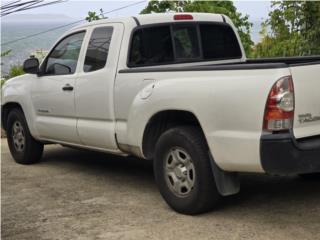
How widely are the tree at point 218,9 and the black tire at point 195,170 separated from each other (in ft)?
25.0

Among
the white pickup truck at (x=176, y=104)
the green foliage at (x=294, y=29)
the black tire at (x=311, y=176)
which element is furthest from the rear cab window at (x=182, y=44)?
the green foliage at (x=294, y=29)

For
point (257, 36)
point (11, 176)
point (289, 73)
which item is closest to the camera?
point (289, 73)

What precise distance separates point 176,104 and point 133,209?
42.7 inches

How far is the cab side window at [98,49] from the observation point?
20.5 feet

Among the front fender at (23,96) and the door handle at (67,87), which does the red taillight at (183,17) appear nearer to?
the door handle at (67,87)

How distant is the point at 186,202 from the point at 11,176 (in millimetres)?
2870

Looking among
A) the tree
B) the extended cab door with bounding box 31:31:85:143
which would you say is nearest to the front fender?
the extended cab door with bounding box 31:31:85:143

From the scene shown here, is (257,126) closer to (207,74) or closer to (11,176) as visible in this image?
(207,74)

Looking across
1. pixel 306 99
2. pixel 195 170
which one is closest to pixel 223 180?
pixel 195 170

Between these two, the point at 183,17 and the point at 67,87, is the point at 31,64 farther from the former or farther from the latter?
the point at 183,17

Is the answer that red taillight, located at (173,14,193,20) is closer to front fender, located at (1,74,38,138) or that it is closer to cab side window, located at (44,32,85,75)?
cab side window, located at (44,32,85,75)

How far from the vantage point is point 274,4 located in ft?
35.4

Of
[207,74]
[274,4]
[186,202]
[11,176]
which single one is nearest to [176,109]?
[207,74]

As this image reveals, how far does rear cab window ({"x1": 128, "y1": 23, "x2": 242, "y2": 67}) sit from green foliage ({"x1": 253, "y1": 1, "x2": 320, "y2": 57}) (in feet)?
10.4
